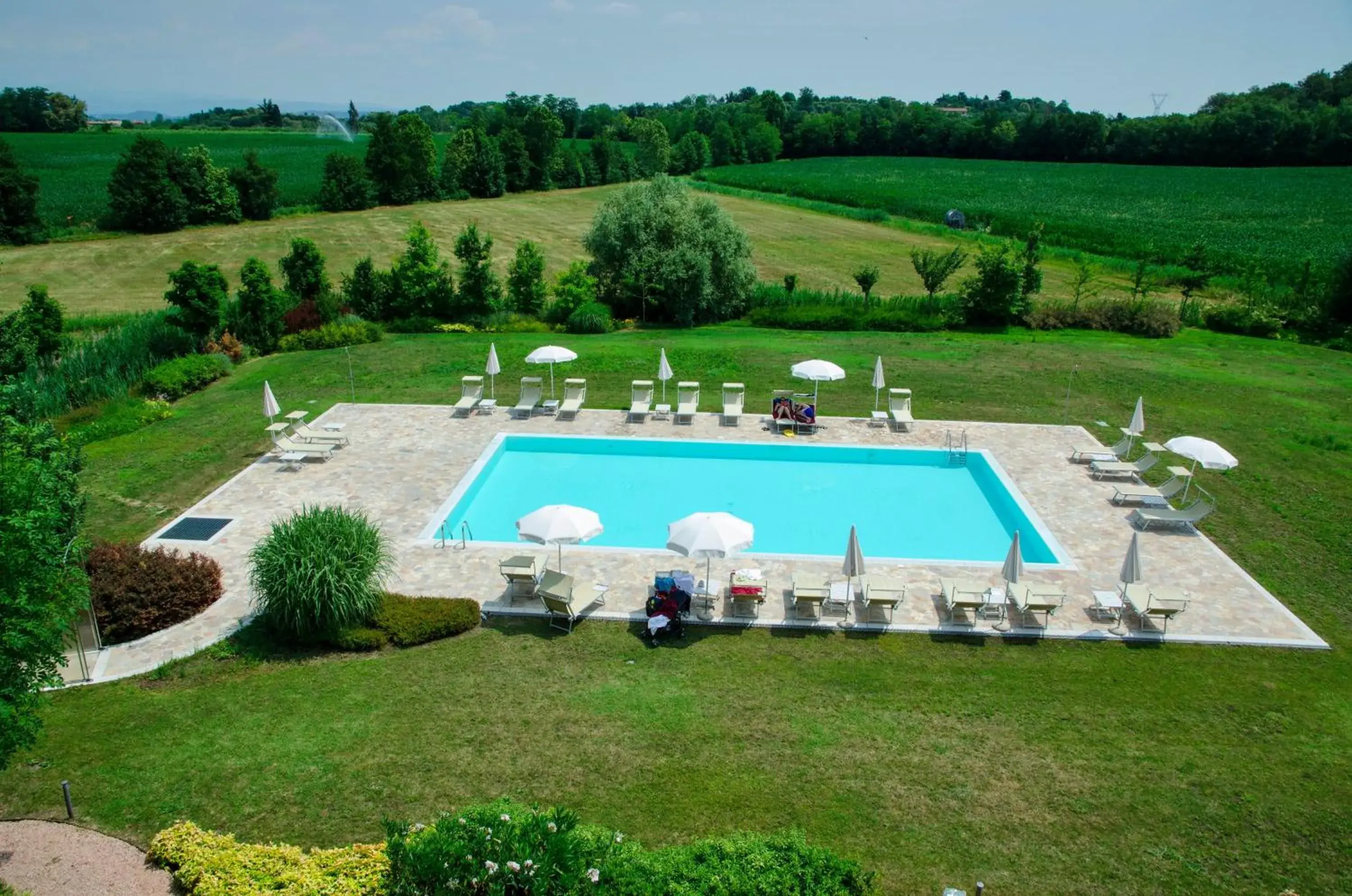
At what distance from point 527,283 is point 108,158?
67216 millimetres

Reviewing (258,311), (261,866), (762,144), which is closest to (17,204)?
(258,311)

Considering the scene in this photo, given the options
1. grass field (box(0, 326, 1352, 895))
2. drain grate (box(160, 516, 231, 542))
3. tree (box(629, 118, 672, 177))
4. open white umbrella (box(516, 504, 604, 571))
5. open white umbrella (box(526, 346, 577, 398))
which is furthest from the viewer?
tree (box(629, 118, 672, 177))

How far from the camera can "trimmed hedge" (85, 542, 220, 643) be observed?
1259 centimetres

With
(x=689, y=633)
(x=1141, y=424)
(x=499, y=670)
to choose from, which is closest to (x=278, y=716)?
(x=499, y=670)

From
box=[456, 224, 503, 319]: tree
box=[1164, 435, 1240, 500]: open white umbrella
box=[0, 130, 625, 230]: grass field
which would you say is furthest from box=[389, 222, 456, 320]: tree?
box=[0, 130, 625, 230]: grass field

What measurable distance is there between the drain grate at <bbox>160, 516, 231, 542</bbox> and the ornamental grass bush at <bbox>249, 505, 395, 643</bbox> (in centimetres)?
319

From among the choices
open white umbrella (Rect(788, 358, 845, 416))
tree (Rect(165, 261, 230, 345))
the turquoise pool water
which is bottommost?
the turquoise pool water

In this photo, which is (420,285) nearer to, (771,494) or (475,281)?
(475,281)

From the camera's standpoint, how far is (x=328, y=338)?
28531 mm

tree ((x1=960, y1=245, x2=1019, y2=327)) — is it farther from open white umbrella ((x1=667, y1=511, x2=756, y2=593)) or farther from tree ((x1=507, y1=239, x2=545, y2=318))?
open white umbrella ((x1=667, y1=511, x2=756, y2=593))

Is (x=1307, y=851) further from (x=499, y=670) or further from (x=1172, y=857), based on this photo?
(x=499, y=670)

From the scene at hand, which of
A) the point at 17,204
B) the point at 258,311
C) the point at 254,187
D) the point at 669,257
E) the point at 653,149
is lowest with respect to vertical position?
the point at 258,311

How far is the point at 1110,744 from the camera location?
34.7ft

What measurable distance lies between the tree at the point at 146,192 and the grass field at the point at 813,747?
49408mm
